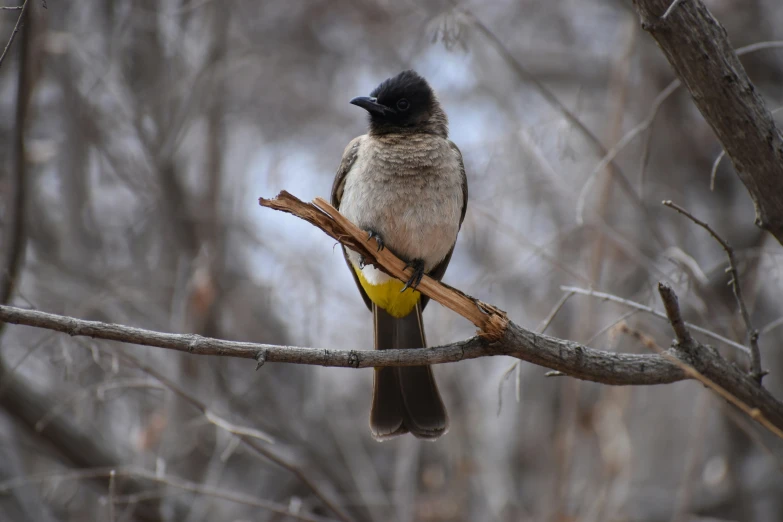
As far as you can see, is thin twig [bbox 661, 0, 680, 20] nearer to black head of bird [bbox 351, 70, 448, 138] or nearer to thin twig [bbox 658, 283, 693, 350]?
thin twig [bbox 658, 283, 693, 350]

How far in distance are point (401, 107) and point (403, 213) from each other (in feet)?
2.26

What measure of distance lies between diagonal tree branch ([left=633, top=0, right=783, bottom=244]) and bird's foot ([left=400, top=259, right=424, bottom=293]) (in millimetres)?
1180

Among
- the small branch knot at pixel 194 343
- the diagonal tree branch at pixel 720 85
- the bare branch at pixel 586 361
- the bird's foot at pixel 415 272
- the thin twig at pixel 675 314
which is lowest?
the small branch knot at pixel 194 343

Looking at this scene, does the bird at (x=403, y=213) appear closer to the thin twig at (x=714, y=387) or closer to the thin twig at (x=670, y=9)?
the thin twig at (x=714, y=387)

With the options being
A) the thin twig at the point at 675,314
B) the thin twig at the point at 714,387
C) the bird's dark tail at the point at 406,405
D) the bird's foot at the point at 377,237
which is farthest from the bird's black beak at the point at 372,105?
the thin twig at the point at 675,314

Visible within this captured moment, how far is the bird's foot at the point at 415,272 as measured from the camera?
113 inches

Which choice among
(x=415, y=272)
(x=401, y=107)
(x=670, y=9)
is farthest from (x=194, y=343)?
(x=401, y=107)

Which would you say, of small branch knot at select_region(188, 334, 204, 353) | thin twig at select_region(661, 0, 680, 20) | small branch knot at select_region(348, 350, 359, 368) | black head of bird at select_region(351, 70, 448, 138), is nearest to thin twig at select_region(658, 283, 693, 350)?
thin twig at select_region(661, 0, 680, 20)

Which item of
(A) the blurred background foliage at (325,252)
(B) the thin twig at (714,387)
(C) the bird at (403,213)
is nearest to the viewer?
(B) the thin twig at (714,387)

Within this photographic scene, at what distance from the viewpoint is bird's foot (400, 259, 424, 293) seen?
2.88 metres

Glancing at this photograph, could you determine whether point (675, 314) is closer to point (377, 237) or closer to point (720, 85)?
point (720, 85)

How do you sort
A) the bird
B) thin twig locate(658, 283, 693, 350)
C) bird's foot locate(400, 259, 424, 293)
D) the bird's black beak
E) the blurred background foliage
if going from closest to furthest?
thin twig locate(658, 283, 693, 350) < bird's foot locate(400, 259, 424, 293) < the bird < the bird's black beak < the blurred background foliage

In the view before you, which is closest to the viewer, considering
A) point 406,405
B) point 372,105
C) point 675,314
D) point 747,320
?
point 675,314

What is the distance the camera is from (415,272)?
299 centimetres
